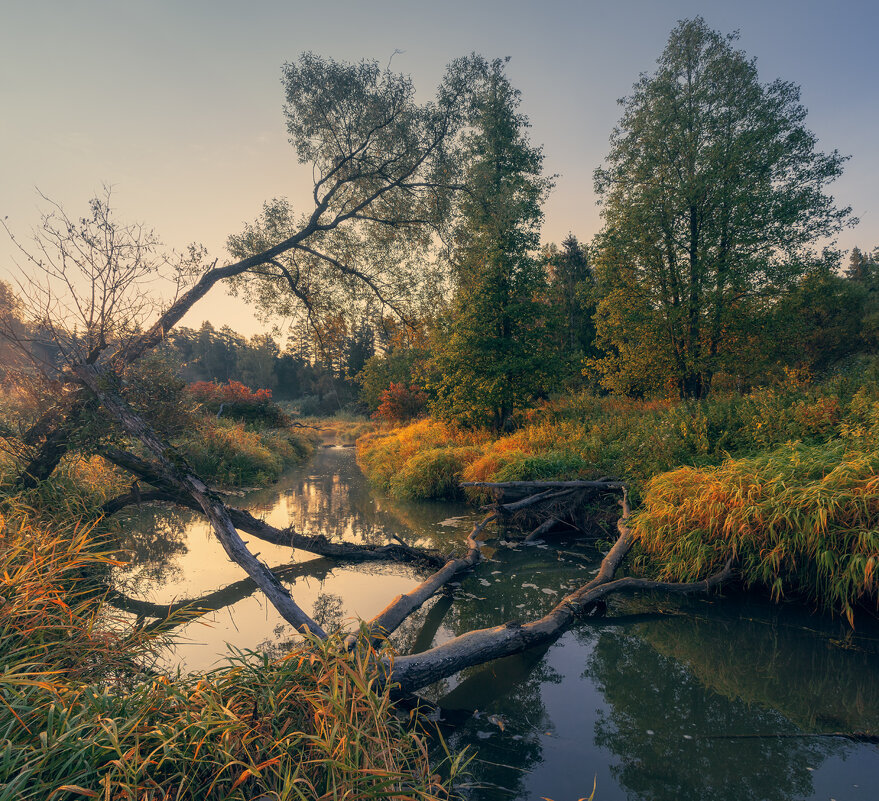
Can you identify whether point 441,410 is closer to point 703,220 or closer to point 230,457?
point 230,457

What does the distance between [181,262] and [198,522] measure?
5.81m

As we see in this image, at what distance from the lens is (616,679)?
4.24 metres

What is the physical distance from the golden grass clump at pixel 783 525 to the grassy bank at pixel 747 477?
14 mm

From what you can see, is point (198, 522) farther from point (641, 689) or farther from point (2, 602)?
point (641, 689)

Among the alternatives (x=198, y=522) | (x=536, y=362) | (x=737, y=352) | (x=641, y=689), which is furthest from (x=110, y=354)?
(x=737, y=352)

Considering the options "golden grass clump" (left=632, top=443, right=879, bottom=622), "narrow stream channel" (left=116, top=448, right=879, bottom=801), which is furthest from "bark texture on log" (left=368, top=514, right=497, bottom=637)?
"golden grass clump" (left=632, top=443, right=879, bottom=622)

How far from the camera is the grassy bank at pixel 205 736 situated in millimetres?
2090

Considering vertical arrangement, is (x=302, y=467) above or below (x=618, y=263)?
below

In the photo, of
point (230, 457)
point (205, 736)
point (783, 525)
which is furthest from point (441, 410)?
point (205, 736)

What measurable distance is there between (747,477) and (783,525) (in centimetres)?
85

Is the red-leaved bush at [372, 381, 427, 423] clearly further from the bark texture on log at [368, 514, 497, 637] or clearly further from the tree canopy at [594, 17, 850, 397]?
the bark texture on log at [368, 514, 497, 637]

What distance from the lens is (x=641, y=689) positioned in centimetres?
407

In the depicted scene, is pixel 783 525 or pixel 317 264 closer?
pixel 783 525

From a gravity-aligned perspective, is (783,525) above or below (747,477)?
below
